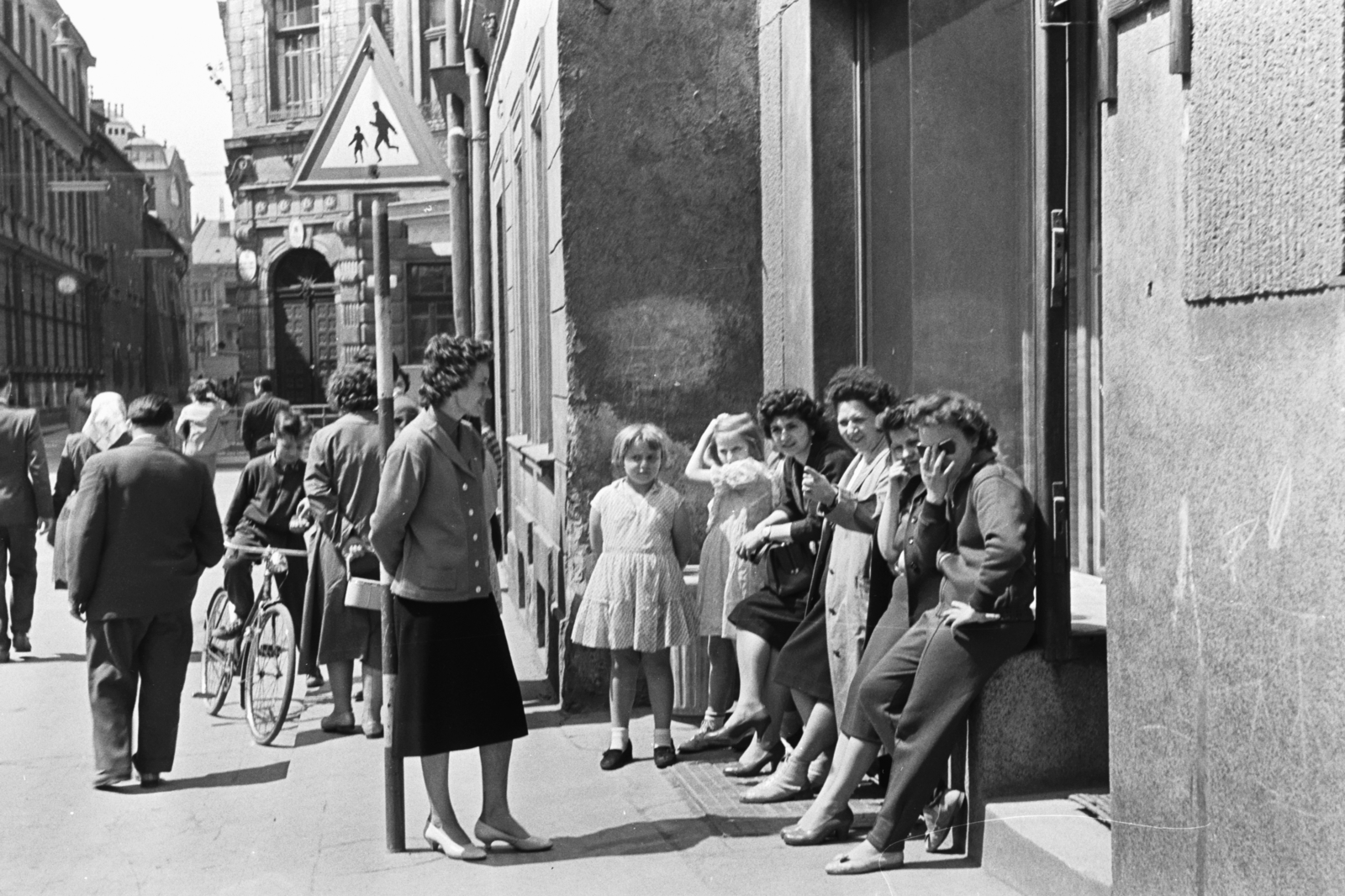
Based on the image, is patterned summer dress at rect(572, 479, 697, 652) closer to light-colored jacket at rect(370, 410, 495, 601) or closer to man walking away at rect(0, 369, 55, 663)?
light-colored jacket at rect(370, 410, 495, 601)

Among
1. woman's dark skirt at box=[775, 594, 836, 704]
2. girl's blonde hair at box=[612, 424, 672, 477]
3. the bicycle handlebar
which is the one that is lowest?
woman's dark skirt at box=[775, 594, 836, 704]

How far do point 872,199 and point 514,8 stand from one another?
16.6 ft

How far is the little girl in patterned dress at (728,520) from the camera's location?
7582 millimetres

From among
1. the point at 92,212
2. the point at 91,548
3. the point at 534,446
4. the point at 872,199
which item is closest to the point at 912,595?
the point at 872,199

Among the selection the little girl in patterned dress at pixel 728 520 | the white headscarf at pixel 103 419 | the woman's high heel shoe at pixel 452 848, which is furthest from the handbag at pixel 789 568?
the white headscarf at pixel 103 419

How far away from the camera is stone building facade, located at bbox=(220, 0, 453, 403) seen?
41.9 meters

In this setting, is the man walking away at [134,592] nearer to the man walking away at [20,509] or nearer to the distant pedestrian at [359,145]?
the distant pedestrian at [359,145]

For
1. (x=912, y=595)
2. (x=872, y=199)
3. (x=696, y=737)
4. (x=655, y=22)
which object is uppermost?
(x=655, y=22)

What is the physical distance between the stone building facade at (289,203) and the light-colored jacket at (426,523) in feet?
114

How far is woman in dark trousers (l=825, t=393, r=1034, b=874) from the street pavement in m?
0.27

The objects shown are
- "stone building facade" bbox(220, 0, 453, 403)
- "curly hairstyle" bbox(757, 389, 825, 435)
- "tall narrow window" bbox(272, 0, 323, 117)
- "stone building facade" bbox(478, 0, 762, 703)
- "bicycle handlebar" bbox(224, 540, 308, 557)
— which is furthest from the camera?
"tall narrow window" bbox(272, 0, 323, 117)

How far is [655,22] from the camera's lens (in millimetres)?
8938

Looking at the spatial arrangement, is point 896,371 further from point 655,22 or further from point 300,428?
point 300,428

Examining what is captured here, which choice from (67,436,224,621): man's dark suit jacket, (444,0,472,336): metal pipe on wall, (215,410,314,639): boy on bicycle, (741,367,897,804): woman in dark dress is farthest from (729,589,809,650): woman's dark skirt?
(444,0,472,336): metal pipe on wall
